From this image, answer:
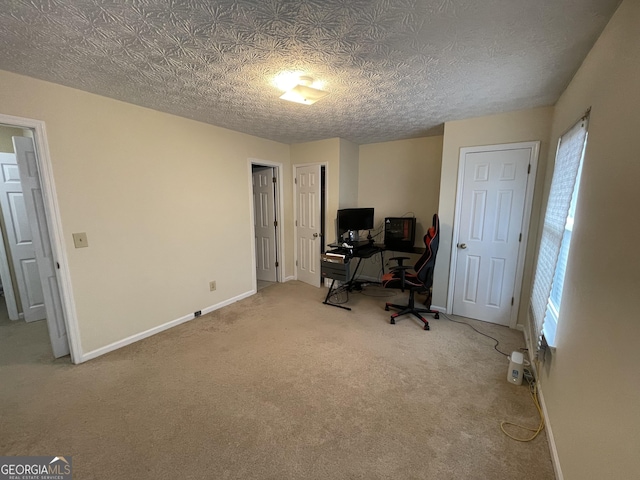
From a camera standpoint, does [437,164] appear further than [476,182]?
Yes

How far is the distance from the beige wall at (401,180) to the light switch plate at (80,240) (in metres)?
Result: 3.63

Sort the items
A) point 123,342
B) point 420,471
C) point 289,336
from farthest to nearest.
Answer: point 289,336
point 123,342
point 420,471

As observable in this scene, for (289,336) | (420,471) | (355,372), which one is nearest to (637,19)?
(420,471)

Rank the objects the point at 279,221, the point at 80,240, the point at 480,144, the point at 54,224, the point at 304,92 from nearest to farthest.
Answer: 1. the point at 304,92
2. the point at 54,224
3. the point at 80,240
4. the point at 480,144
5. the point at 279,221

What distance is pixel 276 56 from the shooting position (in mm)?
1620

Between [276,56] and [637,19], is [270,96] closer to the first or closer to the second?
[276,56]

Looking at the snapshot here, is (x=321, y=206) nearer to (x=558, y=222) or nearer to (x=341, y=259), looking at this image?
(x=341, y=259)

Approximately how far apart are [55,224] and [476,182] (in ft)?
13.3

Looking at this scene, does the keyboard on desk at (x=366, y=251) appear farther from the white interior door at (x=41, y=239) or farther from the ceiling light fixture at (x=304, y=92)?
the white interior door at (x=41, y=239)

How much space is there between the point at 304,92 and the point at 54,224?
2.28 meters

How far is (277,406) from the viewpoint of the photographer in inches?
71.7

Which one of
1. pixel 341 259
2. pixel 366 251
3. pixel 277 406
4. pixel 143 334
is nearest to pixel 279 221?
pixel 341 259

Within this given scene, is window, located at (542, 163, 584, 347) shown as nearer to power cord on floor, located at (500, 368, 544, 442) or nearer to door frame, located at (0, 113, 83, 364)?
power cord on floor, located at (500, 368, 544, 442)

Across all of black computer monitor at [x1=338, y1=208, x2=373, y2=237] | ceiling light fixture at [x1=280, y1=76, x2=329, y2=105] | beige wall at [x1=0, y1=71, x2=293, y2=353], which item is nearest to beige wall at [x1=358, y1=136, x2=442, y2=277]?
black computer monitor at [x1=338, y1=208, x2=373, y2=237]
